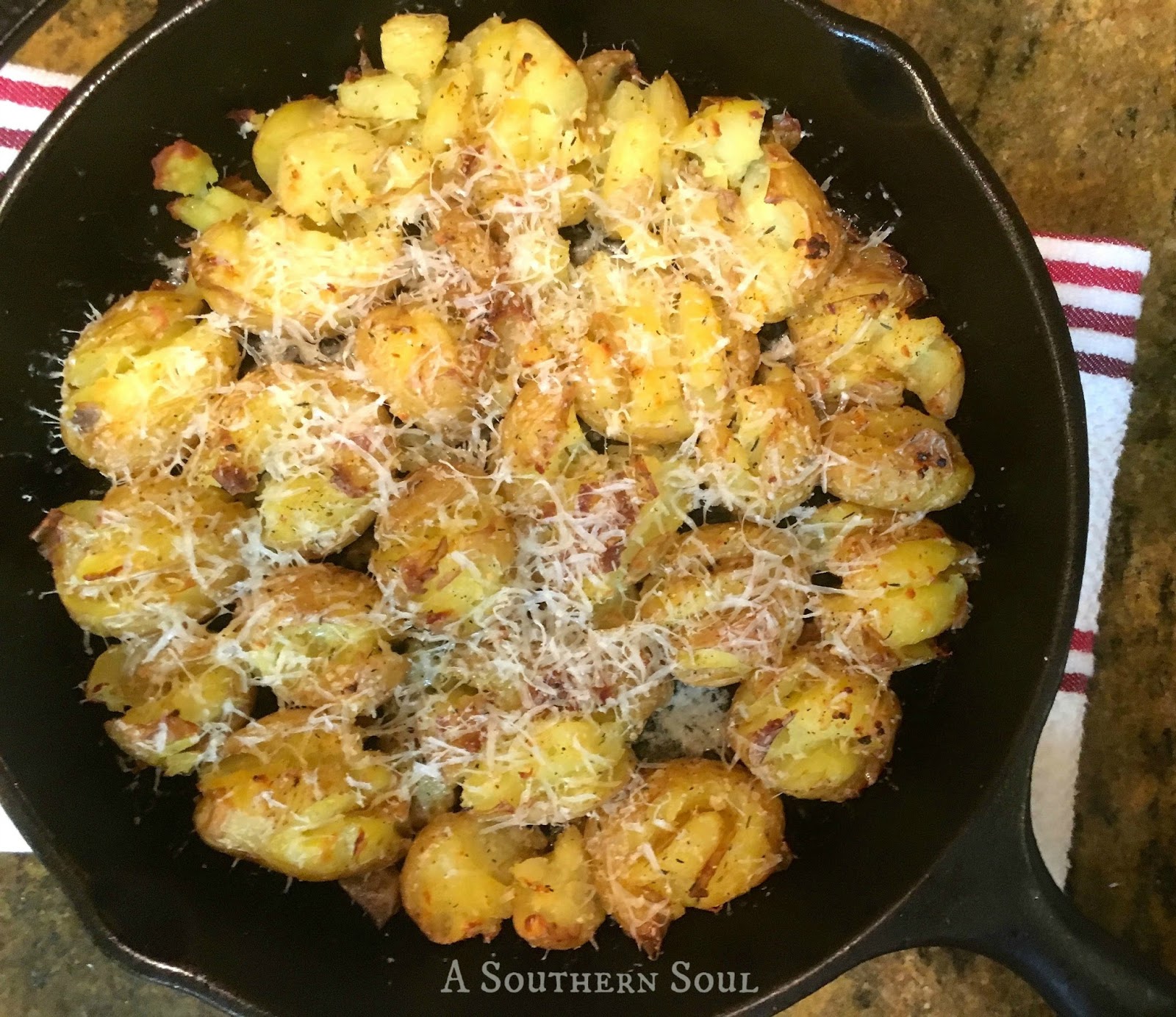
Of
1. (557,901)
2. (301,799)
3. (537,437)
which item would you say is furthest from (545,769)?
(537,437)

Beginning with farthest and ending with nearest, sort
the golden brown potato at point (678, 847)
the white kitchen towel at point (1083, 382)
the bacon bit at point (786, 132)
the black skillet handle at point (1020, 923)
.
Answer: the white kitchen towel at point (1083, 382)
the bacon bit at point (786, 132)
the golden brown potato at point (678, 847)
the black skillet handle at point (1020, 923)

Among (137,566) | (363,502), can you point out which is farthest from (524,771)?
(137,566)

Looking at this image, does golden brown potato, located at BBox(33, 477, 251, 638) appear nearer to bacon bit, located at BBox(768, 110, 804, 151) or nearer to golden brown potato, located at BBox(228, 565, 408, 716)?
golden brown potato, located at BBox(228, 565, 408, 716)

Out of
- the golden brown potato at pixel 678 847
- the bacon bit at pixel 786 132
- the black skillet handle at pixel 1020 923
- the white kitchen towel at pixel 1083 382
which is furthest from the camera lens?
the white kitchen towel at pixel 1083 382

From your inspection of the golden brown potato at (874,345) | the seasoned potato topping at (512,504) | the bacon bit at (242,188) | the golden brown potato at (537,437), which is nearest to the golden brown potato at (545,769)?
the seasoned potato topping at (512,504)

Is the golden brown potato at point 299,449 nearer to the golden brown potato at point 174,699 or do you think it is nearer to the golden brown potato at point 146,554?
the golden brown potato at point 146,554

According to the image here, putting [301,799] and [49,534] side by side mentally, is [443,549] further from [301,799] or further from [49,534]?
[49,534]
